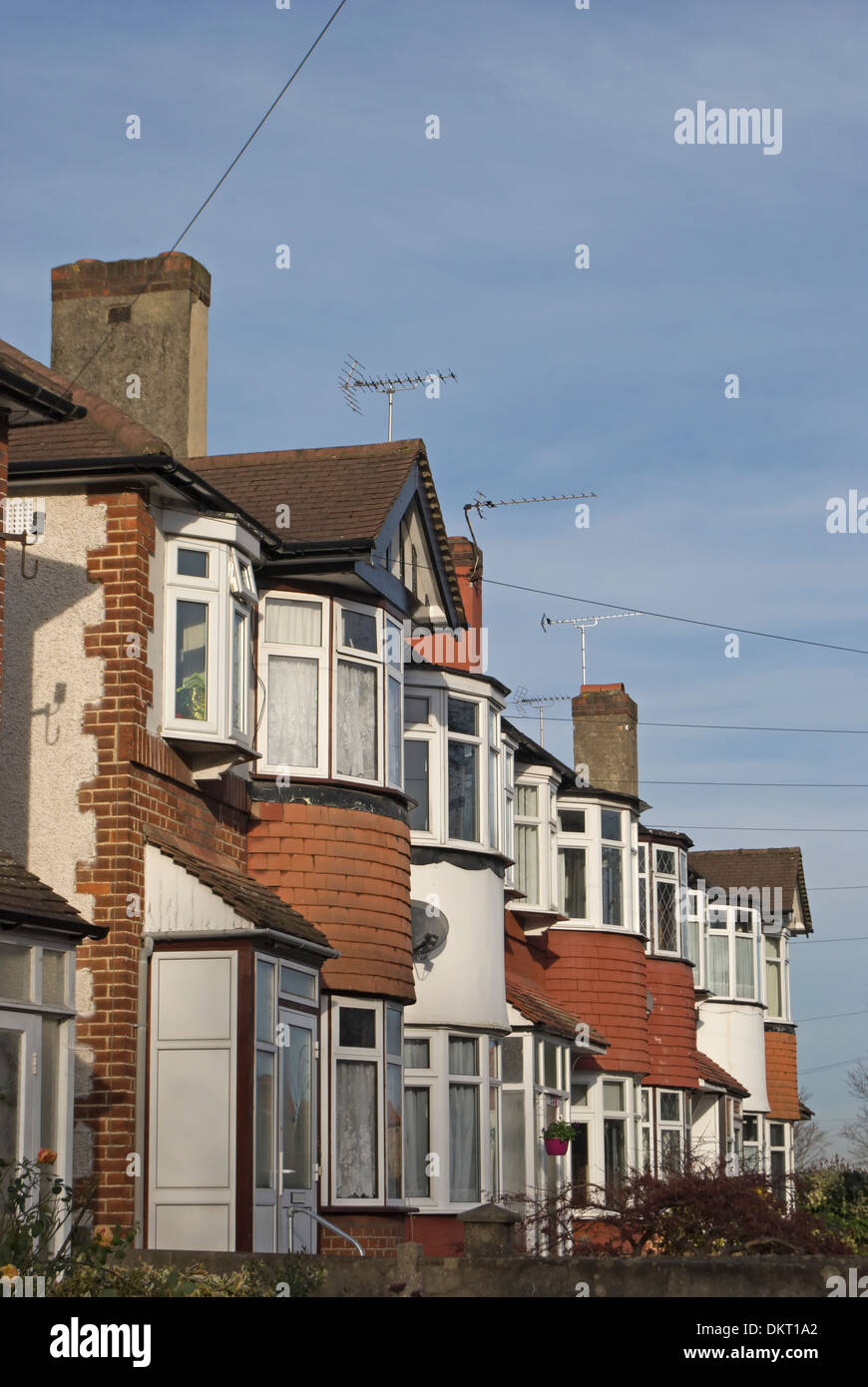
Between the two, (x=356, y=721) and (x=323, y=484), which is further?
(x=323, y=484)

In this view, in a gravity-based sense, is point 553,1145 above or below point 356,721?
below

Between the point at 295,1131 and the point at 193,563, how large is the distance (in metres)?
4.93

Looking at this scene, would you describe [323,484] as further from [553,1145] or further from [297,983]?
[553,1145]

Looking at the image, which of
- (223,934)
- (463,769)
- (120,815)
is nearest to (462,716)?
(463,769)

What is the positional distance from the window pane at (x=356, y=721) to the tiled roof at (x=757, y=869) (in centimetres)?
3039

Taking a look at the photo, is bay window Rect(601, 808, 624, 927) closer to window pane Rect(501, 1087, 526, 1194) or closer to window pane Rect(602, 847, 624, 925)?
window pane Rect(602, 847, 624, 925)

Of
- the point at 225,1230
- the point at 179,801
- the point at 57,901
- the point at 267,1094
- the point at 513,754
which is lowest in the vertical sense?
the point at 225,1230

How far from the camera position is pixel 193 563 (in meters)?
16.9

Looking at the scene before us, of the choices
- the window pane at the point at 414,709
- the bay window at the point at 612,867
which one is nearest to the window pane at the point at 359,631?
the window pane at the point at 414,709

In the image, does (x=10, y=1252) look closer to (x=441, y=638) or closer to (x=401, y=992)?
(x=401, y=992)

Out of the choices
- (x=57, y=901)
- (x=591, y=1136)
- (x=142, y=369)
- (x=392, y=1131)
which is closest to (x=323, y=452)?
(x=142, y=369)

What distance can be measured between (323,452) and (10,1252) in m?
12.9

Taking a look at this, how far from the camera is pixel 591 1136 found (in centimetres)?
2842

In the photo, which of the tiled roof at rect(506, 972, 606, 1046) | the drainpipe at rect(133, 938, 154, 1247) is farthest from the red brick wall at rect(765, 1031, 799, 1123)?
the drainpipe at rect(133, 938, 154, 1247)
